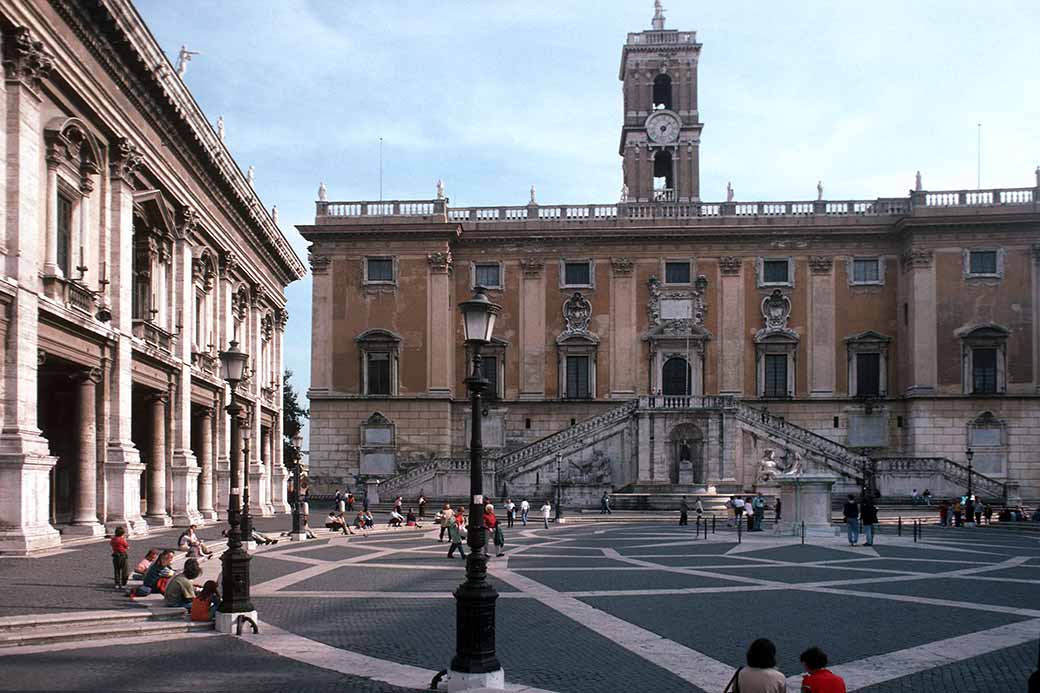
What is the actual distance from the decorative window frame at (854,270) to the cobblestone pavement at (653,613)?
1341 inches

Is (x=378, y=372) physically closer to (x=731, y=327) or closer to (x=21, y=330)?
(x=731, y=327)

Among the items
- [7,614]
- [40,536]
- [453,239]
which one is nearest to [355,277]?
[453,239]

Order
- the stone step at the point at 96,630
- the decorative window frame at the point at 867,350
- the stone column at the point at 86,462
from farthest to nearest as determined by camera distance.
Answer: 1. the decorative window frame at the point at 867,350
2. the stone column at the point at 86,462
3. the stone step at the point at 96,630

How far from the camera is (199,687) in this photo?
43.0ft

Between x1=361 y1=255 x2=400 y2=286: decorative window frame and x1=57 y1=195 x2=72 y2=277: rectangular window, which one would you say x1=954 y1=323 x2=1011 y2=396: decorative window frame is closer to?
x1=361 y1=255 x2=400 y2=286: decorative window frame

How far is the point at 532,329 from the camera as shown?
6606 centimetres

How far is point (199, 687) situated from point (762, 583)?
45.9 ft

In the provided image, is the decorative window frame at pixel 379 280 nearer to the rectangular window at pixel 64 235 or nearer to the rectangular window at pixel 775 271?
the rectangular window at pixel 775 271

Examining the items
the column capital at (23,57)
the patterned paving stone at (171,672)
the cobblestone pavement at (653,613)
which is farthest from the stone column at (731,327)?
the patterned paving stone at (171,672)

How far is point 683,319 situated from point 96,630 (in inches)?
2040

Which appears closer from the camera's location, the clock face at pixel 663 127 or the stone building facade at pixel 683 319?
the stone building facade at pixel 683 319

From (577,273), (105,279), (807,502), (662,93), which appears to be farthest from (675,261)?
(105,279)

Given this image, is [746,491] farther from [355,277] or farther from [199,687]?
[199,687]

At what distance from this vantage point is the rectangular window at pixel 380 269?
65.9 m
